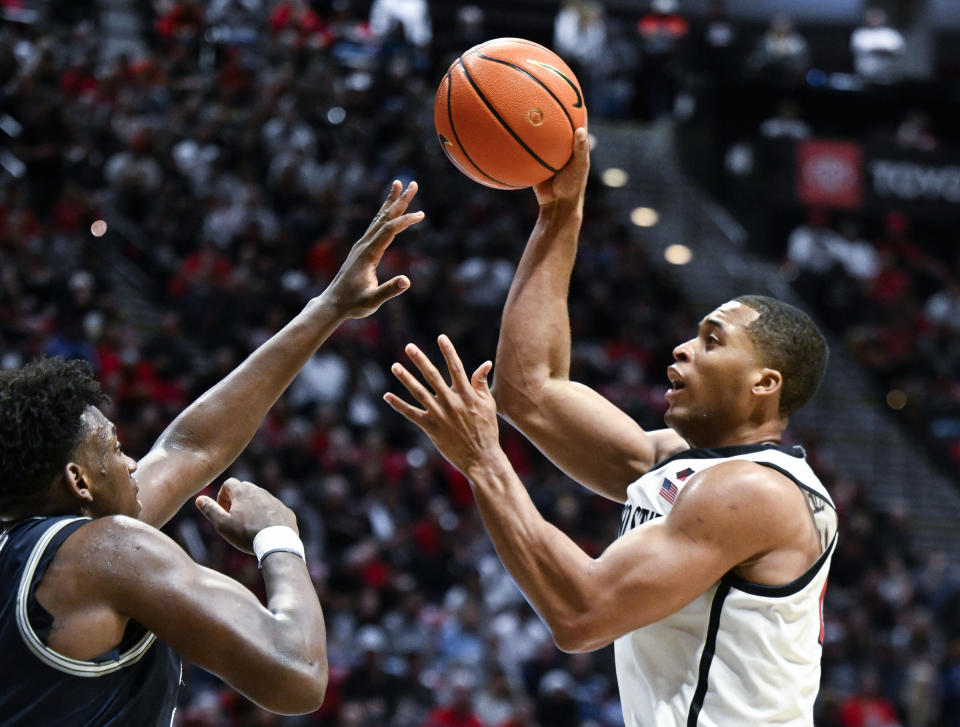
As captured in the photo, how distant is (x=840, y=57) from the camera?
64.6 feet

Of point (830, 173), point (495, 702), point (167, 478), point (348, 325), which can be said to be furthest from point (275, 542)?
point (830, 173)

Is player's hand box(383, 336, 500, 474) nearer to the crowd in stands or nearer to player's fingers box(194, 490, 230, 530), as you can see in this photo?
player's fingers box(194, 490, 230, 530)

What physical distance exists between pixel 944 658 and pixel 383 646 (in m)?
5.16

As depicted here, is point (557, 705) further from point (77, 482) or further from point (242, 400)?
point (77, 482)

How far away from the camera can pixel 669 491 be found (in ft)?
9.61

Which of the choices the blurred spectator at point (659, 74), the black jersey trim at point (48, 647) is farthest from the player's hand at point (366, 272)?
the blurred spectator at point (659, 74)

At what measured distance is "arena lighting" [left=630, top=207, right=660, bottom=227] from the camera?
15164mm

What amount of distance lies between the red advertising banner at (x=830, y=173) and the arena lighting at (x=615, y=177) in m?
2.14

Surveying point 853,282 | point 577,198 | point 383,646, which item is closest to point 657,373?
point 853,282

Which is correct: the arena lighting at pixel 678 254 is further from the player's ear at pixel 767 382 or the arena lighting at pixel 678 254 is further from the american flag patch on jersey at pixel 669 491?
the american flag patch on jersey at pixel 669 491

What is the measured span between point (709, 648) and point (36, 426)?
1.51 metres

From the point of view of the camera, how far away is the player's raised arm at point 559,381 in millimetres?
3371

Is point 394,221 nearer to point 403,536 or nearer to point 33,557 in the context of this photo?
point 33,557

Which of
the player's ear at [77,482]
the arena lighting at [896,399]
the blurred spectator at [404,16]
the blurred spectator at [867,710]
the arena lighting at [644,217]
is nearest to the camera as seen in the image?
the player's ear at [77,482]
